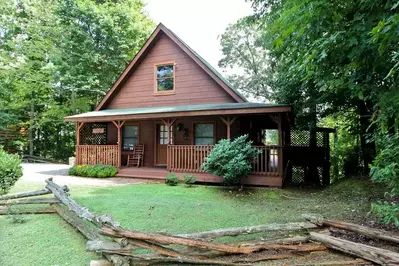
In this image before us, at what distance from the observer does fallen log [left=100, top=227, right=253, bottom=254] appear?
11.9ft

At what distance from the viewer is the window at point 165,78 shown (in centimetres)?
1354

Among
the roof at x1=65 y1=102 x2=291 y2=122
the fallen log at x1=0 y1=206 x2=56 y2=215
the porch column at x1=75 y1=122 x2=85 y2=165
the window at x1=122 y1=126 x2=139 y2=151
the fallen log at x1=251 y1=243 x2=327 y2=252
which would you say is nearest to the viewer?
the fallen log at x1=251 y1=243 x2=327 y2=252

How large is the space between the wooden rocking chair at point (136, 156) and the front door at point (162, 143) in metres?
0.81

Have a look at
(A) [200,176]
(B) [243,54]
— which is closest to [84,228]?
(A) [200,176]

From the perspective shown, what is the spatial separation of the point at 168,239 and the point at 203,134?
9.08 m

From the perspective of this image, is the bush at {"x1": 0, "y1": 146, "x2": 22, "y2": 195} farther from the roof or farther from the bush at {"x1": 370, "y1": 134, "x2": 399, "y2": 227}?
the bush at {"x1": 370, "y1": 134, "x2": 399, "y2": 227}

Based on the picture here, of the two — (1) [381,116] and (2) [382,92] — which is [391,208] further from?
(2) [382,92]

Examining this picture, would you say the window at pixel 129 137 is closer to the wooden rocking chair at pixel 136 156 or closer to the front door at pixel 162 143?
the wooden rocking chair at pixel 136 156

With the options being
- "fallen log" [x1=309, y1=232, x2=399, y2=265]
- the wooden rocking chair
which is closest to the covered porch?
the wooden rocking chair

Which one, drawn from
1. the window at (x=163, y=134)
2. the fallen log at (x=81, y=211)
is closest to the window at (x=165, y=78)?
the window at (x=163, y=134)

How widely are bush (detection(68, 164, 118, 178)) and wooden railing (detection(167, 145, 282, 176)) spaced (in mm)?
2869

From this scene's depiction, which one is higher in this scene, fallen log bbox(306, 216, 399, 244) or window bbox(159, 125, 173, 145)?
window bbox(159, 125, 173, 145)

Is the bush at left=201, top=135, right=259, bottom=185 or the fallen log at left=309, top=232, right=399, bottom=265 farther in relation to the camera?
the bush at left=201, top=135, right=259, bottom=185

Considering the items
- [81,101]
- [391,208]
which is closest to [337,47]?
[391,208]
